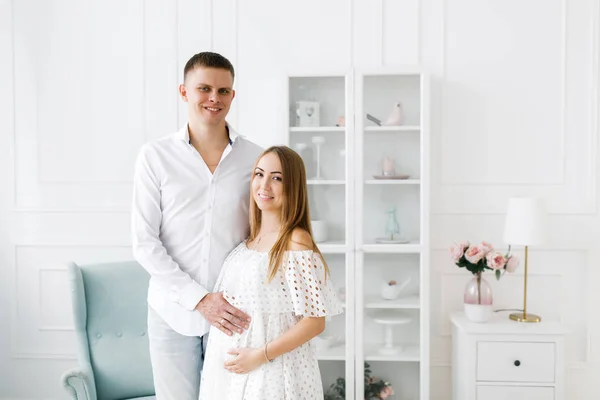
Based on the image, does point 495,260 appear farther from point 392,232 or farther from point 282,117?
point 282,117

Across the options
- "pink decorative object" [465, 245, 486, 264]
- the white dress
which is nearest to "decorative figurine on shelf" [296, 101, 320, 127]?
"pink decorative object" [465, 245, 486, 264]

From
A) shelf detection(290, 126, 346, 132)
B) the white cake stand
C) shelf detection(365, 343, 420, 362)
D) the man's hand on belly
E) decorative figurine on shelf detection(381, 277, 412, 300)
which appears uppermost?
shelf detection(290, 126, 346, 132)

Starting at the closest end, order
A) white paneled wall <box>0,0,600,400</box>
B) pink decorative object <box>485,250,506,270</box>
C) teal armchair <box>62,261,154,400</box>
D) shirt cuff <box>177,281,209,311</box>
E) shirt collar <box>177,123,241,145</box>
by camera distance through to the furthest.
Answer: shirt cuff <box>177,281,209,311</box>
shirt collar <box>177,123,241,145</box>
teal armchair <box>62,261,154,400</box>
pink decorative object <box>485,250,506,270</box>
white paneled wall <box>0,0,600,400</box>

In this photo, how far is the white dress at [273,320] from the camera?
5.76 ft

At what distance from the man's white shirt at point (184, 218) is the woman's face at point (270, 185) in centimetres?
18

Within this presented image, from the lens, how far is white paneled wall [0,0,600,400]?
10.8 feet

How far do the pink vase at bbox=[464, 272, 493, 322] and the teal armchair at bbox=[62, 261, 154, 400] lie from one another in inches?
65.8

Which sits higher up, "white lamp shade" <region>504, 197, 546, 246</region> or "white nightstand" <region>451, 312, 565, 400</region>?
"white lamp shade" <region>504, 197, 546, 246</region>

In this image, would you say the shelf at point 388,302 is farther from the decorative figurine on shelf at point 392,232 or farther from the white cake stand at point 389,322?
the decorative figurine on shelf at point 392,232

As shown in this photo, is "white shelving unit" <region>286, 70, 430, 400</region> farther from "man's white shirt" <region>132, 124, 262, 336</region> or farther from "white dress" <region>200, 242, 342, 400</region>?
"white dress" <region>200, 242, 342, 400</region>

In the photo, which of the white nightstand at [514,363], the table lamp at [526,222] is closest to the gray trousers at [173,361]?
the white nightstand at [514,363]

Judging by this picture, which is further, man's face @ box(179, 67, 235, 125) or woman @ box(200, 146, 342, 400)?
man's face @ box(179, 67, 235, 125)

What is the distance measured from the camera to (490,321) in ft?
10.1

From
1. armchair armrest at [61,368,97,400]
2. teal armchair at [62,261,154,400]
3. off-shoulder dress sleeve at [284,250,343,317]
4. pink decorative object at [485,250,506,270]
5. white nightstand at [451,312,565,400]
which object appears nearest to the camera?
off-shoulder dress sleeve at [284,250,343,317]
